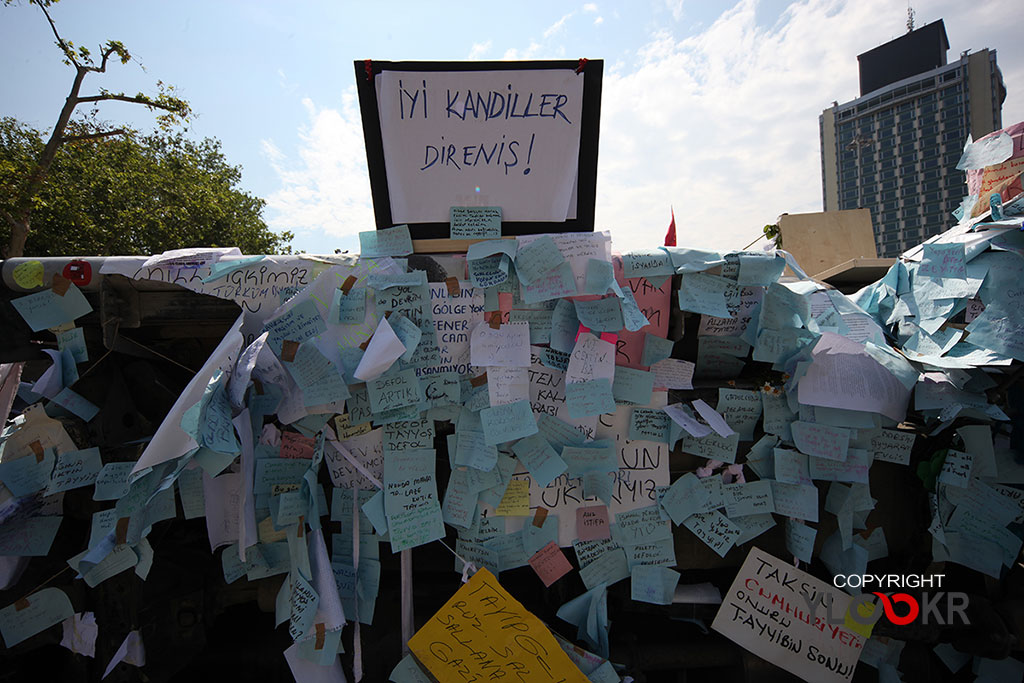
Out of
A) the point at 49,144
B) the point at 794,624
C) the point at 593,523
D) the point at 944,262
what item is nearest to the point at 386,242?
the point at 593,523

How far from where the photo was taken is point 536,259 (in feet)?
6.41

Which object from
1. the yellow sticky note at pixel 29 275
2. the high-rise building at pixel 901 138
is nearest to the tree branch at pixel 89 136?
the yellow sticky note at pixel 29 275

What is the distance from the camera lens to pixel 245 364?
1.73m

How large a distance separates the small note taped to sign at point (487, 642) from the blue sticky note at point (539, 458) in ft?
1.30

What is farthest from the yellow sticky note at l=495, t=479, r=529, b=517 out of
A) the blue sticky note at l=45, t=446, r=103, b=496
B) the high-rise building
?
the high-rise building

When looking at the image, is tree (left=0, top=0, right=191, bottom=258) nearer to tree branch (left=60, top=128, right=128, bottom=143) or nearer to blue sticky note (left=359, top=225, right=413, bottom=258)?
tree branch (left=60, top=128, right=128, bottom=143)

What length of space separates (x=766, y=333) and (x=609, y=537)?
3.34 feet

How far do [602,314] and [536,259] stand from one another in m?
0.33

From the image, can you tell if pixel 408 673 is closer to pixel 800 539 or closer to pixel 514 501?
pixel 514 501

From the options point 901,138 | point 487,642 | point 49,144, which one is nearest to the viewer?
point 487,642

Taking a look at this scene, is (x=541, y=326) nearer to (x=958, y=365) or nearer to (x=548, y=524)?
(x=548, y=524)

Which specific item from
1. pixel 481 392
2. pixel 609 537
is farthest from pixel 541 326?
pixel 609 537

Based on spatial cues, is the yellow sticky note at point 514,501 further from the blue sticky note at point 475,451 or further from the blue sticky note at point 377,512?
the blue sticky note at point 377,512

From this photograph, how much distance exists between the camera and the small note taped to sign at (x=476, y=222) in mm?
2025
